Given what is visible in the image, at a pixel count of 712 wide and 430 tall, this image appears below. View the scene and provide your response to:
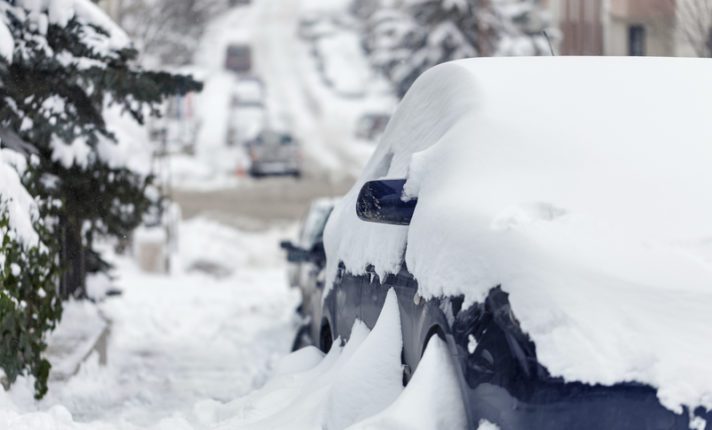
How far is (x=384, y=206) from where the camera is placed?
5.47 m

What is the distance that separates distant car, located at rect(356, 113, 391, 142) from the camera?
52750 millimetres

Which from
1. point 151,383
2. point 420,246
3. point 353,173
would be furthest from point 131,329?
point 353,173

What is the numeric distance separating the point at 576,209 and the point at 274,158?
39185 mm

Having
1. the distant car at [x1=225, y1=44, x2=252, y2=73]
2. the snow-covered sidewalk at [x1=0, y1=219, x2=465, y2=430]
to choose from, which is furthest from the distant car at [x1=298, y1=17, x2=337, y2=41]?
the snow-covered sidewalk at [x1=0, y1=219, x2=465, y2=430]

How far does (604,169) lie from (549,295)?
869mm

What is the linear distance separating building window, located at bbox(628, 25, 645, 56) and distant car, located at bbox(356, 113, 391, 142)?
14351mm

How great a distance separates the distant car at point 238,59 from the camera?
71.3 m

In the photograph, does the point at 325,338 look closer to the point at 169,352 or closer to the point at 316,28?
the point at 169,352

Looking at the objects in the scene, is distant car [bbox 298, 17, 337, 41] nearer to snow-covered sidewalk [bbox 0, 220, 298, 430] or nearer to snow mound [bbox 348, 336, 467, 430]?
snow-covered sidewalk [bbox 0, 220, 298, 430]

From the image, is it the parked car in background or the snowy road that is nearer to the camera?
the snowy road

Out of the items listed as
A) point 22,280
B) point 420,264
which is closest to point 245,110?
point 22,280

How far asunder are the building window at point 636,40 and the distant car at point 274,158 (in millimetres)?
10636

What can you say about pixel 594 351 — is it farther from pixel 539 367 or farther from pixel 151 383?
pixel 151 383

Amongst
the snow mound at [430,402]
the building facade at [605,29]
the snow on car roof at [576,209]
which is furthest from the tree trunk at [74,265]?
the building facade at [605,29]
